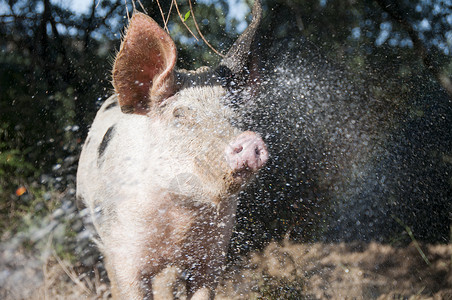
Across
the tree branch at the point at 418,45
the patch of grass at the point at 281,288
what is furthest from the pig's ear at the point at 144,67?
the tree branch at the point at 418,45

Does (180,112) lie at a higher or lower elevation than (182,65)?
higher

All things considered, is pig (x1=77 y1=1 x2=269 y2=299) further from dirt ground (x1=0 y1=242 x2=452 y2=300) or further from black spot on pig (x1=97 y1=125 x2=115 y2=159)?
dirt ground (x1=0 y1=242 x2=452 y2=300)

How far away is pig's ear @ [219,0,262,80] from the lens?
287cm

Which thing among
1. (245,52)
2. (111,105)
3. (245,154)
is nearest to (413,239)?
(245,52)

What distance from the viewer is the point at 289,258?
480 centimetres

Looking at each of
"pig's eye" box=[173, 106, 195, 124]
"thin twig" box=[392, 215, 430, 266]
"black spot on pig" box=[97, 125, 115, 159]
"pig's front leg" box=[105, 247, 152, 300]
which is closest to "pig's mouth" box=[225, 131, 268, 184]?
"pig's eye" box=[173, 106, 195, 124]

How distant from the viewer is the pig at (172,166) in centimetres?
251

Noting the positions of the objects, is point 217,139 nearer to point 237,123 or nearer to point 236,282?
point 237,123

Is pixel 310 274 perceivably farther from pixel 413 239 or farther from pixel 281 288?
pixel 413 239

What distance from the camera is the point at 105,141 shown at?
3.52 metres

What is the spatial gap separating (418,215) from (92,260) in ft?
13.3

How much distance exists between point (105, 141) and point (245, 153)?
1.68 metres

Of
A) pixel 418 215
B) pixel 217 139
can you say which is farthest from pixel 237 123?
pixel 418 215

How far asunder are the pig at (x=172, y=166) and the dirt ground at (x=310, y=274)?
3.76 feet
